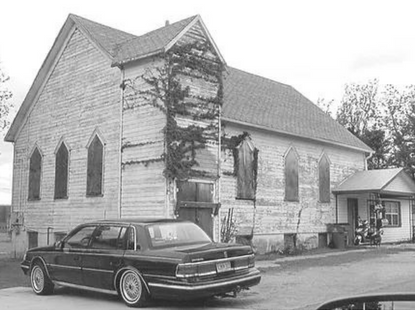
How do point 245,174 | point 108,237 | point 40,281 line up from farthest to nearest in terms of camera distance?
point 245,174 → point 40,281 → point 108,237

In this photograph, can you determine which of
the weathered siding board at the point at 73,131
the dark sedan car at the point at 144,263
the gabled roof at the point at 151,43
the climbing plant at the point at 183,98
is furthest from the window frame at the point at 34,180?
the dark sedan car at the point at 144,263

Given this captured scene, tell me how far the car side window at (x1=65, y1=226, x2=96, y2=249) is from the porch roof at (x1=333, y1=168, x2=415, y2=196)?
17.3 metres

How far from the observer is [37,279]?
11969mm

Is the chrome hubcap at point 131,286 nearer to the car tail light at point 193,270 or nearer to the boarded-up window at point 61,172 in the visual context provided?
the car tail light at point 193,270

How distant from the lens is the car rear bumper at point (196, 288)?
9266 mm

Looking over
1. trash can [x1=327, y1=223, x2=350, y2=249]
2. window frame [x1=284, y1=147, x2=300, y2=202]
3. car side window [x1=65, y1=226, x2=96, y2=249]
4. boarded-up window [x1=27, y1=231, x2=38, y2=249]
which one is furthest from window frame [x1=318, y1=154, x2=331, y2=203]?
car side window [x1=65, y1=226, x2=96, y2=249]

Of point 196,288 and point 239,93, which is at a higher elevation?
point 239,93

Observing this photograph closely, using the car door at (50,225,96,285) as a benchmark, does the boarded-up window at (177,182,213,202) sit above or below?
above

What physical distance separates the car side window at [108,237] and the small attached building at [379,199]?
57.2 ft

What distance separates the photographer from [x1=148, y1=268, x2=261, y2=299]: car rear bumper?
30.4ft

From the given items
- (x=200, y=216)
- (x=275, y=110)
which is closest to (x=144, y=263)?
(x=200, y=216)

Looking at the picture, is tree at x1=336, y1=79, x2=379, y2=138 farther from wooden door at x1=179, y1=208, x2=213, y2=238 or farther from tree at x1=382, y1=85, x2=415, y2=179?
wooden door at x1=179, y1=208, x2=213, y2=238

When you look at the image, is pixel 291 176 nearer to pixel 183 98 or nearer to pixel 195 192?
pixel 195 192

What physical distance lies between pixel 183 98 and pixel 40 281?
7961mm
